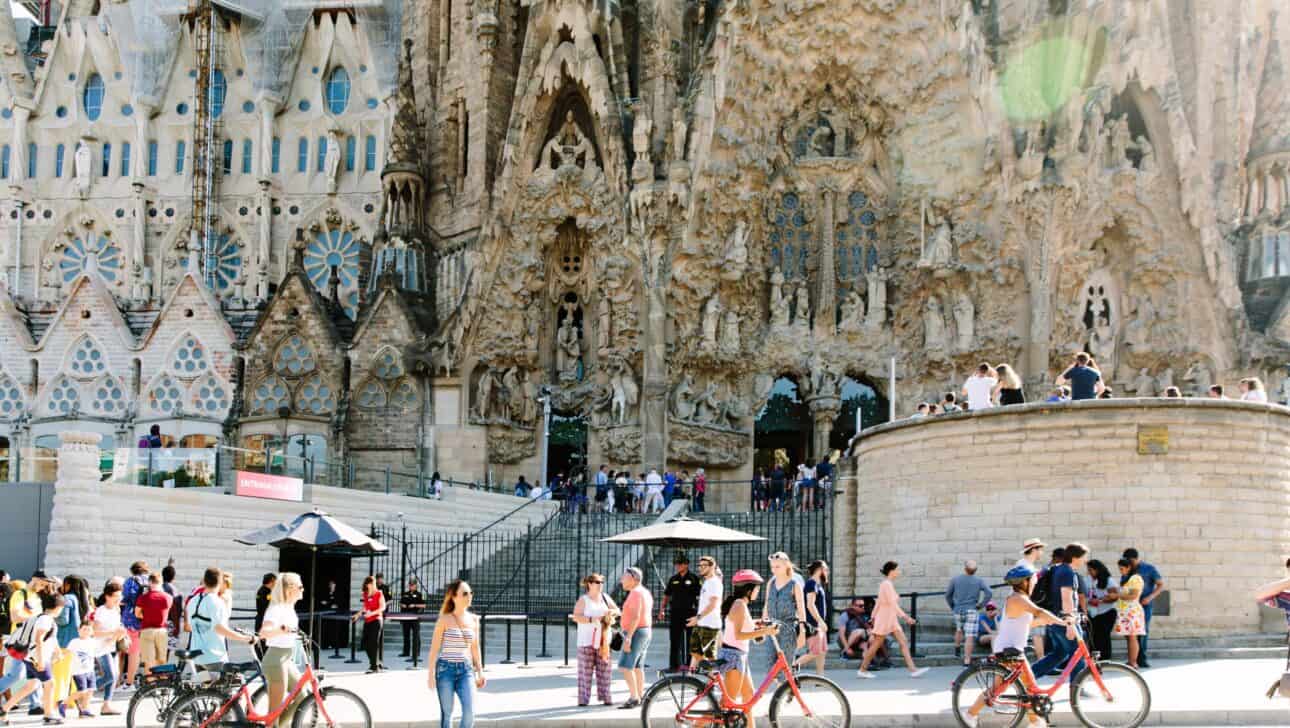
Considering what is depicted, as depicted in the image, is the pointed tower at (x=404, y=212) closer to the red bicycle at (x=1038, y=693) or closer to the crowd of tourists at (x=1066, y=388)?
the crowd of tourists at (x=1066, y=388)

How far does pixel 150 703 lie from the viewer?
12180mm

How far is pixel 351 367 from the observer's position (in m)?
35.6

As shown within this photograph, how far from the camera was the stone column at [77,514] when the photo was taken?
2066 cm

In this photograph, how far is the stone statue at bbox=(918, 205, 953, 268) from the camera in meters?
34.0

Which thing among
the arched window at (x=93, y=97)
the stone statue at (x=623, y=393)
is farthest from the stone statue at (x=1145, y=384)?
the arched window at (x=93, y=97)

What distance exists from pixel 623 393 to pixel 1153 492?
17.4 m

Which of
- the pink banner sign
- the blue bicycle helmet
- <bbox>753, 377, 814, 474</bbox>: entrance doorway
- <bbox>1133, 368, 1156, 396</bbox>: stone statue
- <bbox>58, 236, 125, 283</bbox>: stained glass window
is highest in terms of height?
<bbox>58, 236, 125, 283</bbox>: stained glass window

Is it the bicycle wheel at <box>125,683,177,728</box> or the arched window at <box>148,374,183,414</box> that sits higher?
the arched window at <box>148,374,183,414</box>

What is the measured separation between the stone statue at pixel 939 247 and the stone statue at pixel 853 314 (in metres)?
1.95

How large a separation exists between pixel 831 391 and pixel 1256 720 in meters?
22.7

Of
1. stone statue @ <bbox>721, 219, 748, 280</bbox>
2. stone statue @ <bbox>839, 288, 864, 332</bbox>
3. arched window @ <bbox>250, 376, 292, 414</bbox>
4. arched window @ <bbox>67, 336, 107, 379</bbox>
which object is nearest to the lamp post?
stone statue @ <bbox>721, 219, 748, 280</bbox>

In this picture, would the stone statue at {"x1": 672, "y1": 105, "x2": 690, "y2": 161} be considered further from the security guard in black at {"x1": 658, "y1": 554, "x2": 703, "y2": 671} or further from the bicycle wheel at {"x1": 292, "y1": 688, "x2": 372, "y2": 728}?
the bicycle wheel at {"x1": 292, "y1": 688, "x2": 372, "y2": 728}

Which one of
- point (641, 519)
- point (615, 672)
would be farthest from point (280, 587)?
point (641, 519)

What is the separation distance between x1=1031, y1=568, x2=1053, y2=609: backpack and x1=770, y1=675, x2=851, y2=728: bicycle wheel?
2.86 m
